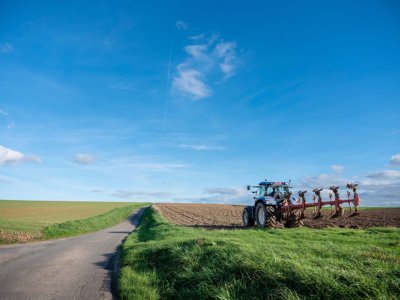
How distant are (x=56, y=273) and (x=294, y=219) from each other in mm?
13329

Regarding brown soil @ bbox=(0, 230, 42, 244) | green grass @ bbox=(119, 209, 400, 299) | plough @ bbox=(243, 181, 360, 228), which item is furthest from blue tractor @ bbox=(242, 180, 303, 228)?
brown soil @ bbox=(0, 230, 42, 244)

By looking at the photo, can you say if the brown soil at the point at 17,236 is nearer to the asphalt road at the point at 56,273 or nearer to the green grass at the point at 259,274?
the asphalt road at the point at 56,273

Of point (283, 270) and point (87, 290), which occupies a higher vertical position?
point (283, 270)

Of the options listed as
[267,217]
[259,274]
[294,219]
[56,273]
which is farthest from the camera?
[294,219]

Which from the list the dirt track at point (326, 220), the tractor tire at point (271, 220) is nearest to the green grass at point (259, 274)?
the tractor tire at point (271, 220)

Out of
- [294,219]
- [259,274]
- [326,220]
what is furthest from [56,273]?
[326,220]

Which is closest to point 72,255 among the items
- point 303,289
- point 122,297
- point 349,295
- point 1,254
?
point 1,254

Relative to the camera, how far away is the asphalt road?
886 centimetres

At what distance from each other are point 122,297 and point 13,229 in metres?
18.6

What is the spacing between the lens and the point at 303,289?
19.6 ft

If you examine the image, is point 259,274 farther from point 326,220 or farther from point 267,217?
point 326,220

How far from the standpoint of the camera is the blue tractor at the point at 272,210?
62.5ft

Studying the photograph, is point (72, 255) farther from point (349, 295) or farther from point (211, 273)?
point (349, 295)

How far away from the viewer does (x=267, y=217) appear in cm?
1900
